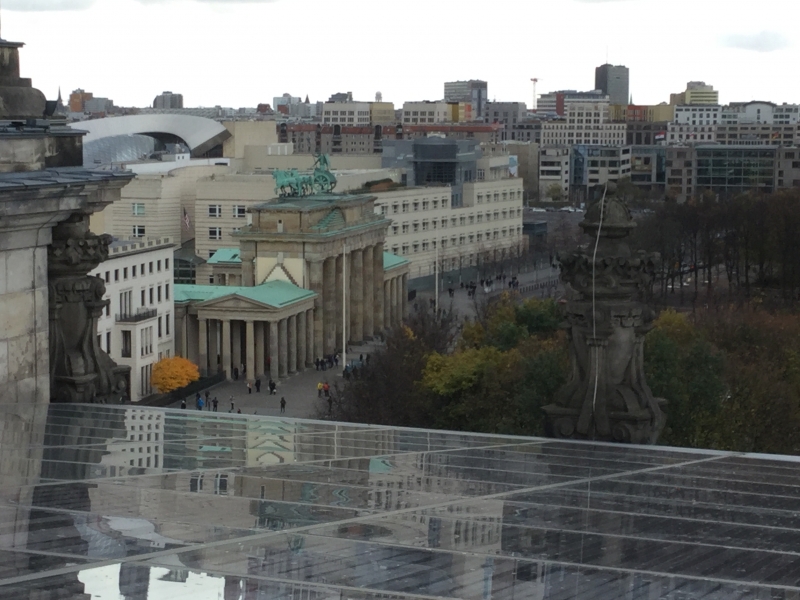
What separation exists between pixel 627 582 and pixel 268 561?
219 centimetres

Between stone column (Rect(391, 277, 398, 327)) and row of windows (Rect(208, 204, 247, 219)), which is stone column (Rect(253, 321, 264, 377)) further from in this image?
row of windows (Rect(208, 204, 247, 219))

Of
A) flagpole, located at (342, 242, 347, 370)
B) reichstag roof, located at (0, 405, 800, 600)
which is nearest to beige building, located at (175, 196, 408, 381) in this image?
flagpole, located at (342, 242, 347, 370)

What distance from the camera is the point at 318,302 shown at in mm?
123562

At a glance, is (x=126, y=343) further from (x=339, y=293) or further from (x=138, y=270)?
(x=339, y=293)

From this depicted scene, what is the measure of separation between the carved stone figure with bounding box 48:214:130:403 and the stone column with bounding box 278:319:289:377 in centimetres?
9417

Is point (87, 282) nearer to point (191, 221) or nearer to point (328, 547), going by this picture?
point (328, 547)

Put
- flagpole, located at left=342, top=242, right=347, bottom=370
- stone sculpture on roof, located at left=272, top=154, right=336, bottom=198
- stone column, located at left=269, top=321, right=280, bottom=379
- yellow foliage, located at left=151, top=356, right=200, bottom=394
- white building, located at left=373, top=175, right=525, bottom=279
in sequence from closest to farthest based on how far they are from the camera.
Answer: yellow foliage, located at left=151, top=356, right=200, bottom=394 < stone column, located at left=269, top=321, right=280, bottom=379 < flagpole, located at left=342, top=242, right=347, bottom=370 < stone sculpture on roof, located at left=272, top=154, right=336, bottom=198 < white building, located at left=373, top=175, right=525, bottom=279

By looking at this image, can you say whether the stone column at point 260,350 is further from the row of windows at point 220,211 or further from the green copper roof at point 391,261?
the row of windows at point 220,211

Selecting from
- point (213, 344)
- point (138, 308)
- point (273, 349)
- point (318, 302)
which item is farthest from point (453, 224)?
point (138, 308)

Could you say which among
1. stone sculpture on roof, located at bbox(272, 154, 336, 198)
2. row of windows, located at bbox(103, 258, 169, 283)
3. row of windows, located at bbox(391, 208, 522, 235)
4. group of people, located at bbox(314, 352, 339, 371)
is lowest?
group of people, located at bbox(314, 352, 339, 371)

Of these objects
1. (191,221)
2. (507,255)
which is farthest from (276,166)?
(191,221)

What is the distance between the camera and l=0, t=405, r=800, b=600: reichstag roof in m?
10.7

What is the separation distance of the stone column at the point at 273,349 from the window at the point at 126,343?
13.4m

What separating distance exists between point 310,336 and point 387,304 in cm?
1811
